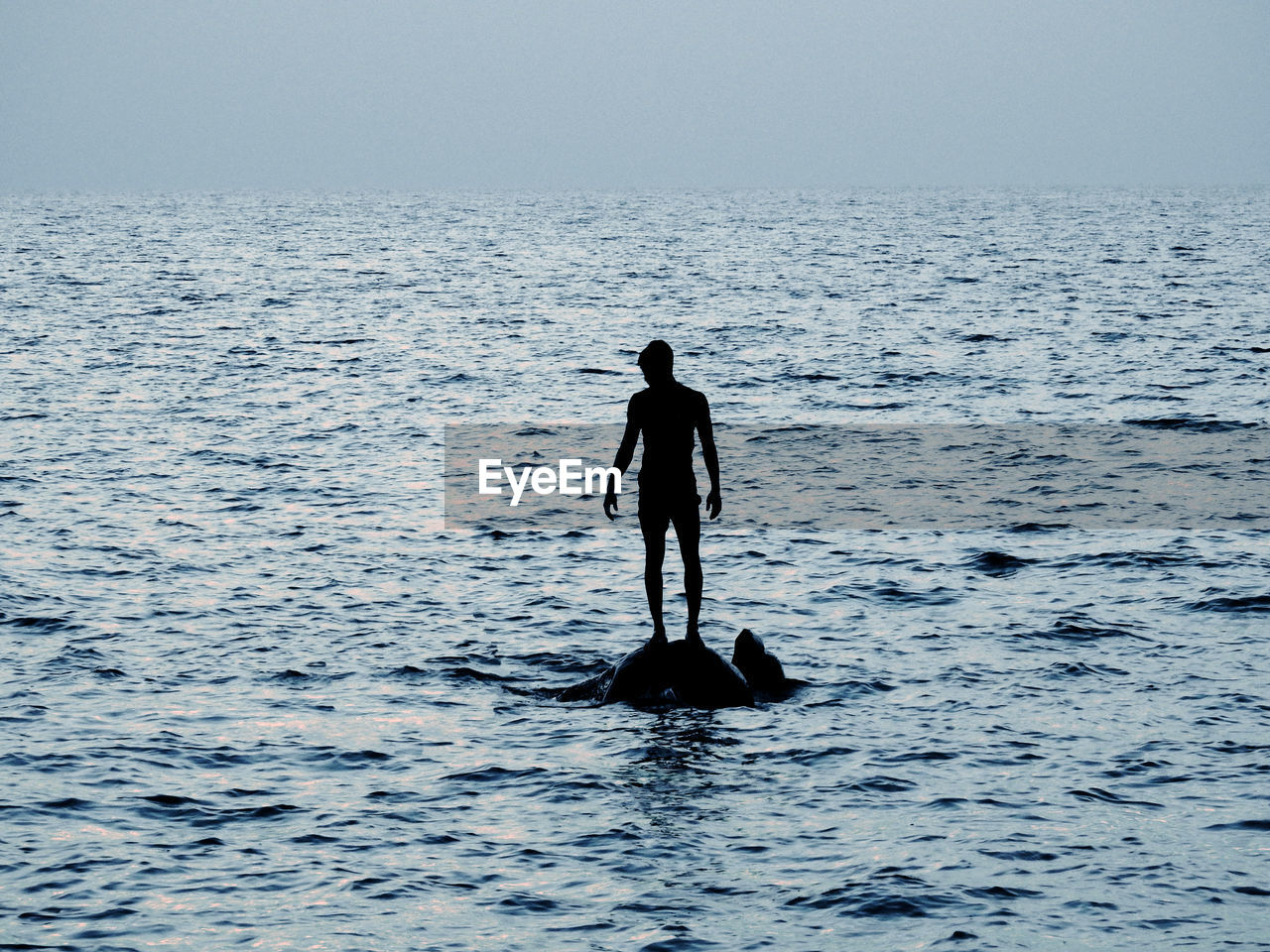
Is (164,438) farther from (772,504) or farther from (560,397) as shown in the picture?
(772,504)

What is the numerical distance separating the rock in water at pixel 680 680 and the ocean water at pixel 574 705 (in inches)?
11.2

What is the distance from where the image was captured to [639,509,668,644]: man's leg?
14625 millimetres

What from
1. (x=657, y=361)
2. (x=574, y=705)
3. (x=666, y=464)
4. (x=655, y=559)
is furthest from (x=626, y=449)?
(x=574, y=705)

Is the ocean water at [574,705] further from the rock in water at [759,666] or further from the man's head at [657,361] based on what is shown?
the man's head at [657,361]

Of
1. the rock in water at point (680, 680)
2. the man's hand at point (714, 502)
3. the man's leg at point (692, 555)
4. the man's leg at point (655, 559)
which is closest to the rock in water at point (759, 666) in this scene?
the rock in water at point (680, 680)

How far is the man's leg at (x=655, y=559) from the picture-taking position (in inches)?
576

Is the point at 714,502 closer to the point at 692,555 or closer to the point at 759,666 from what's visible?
the point at 692,555

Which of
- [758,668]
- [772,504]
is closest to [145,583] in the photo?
[758,668]

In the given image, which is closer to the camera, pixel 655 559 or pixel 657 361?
pixel 657 361

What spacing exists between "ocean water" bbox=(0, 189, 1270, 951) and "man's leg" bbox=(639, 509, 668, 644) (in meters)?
0.98

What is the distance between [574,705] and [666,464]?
8.88ft

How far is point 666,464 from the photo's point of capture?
1440 cm

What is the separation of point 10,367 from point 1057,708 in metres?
35.3

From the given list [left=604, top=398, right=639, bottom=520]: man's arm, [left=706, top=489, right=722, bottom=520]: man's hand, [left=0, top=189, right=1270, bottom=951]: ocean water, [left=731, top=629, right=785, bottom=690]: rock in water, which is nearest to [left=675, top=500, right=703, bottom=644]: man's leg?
[left=706, top=489, right=722, bottom=520]: man's hand
